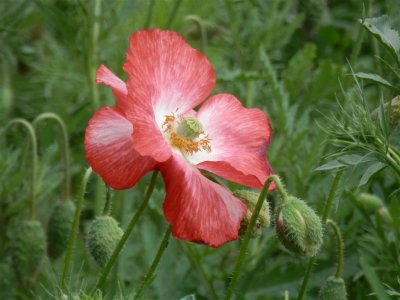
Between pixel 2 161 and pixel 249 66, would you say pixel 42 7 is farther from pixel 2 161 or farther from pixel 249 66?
pixel 249 66

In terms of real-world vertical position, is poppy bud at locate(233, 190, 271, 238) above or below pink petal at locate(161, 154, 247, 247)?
below

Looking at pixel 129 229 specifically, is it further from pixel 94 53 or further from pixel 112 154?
pixel 94 53

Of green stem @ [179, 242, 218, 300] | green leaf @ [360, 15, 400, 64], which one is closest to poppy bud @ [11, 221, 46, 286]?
green stem @ [179, 242, 218, 300]

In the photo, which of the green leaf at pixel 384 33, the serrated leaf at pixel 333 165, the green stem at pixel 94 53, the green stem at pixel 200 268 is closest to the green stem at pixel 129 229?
the serrated leaf at pixel 333 165

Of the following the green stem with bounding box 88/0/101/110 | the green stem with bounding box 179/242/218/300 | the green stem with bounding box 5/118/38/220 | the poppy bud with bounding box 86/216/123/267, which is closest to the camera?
the poppy bud with bounding box 86/216/123/267

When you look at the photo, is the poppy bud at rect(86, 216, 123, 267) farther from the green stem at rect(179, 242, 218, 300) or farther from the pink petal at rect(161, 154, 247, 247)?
the green stem at rect(179, 242, 218, 300)

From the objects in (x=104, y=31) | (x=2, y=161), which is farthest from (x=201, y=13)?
(x=2, y=161)
